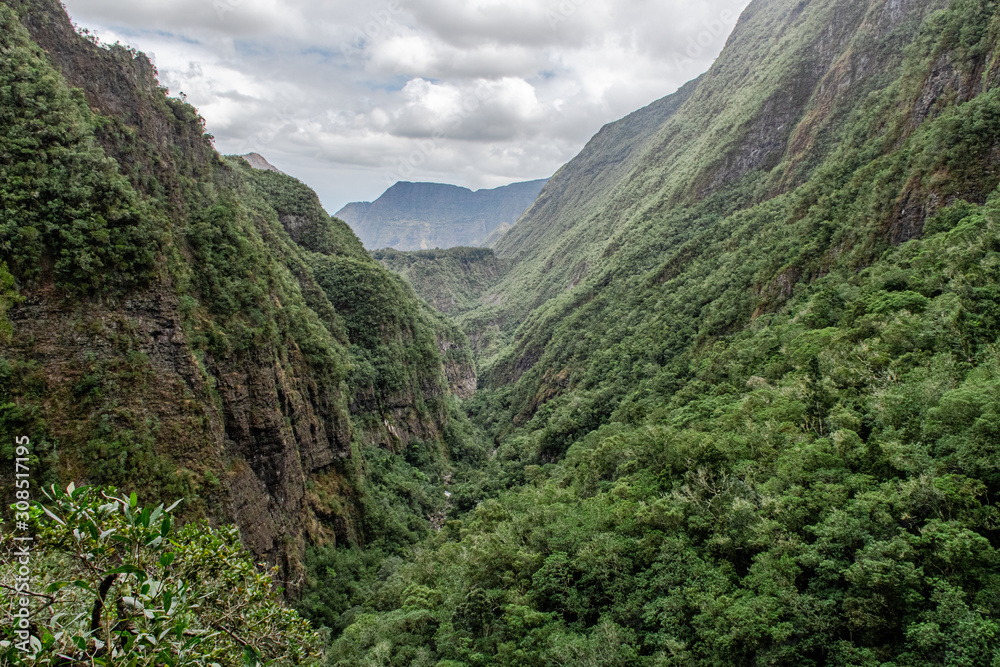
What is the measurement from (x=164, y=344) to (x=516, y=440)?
3735 centimetres

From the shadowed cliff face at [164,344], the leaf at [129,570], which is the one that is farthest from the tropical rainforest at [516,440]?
the shadowed cliff face at [164,344]

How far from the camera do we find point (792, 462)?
17516 mm

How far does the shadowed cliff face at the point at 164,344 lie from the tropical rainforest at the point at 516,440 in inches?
6.2

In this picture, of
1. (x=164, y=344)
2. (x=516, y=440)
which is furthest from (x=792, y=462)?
(x=516, y=440)

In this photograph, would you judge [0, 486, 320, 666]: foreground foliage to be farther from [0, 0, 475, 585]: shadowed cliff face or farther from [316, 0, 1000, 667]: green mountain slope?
[0, 0, 475, 585]: shadowed cliff face

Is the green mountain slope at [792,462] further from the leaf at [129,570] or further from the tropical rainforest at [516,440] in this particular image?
the leaf at [129,570]

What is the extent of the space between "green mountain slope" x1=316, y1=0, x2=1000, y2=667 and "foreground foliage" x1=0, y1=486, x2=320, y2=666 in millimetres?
11566

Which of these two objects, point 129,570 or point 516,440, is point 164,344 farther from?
point 516,440

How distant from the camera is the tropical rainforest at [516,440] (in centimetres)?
1012

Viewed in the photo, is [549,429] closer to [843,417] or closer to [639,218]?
[843,417]

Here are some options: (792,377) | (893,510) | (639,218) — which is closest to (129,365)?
(893,510)

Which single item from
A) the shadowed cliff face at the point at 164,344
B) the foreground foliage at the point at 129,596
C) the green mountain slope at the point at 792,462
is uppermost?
the shadowed cliff face at the point at 164,344

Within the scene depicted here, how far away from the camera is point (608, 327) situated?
65.3 m

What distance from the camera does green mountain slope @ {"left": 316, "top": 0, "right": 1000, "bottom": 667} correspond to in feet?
40.4
